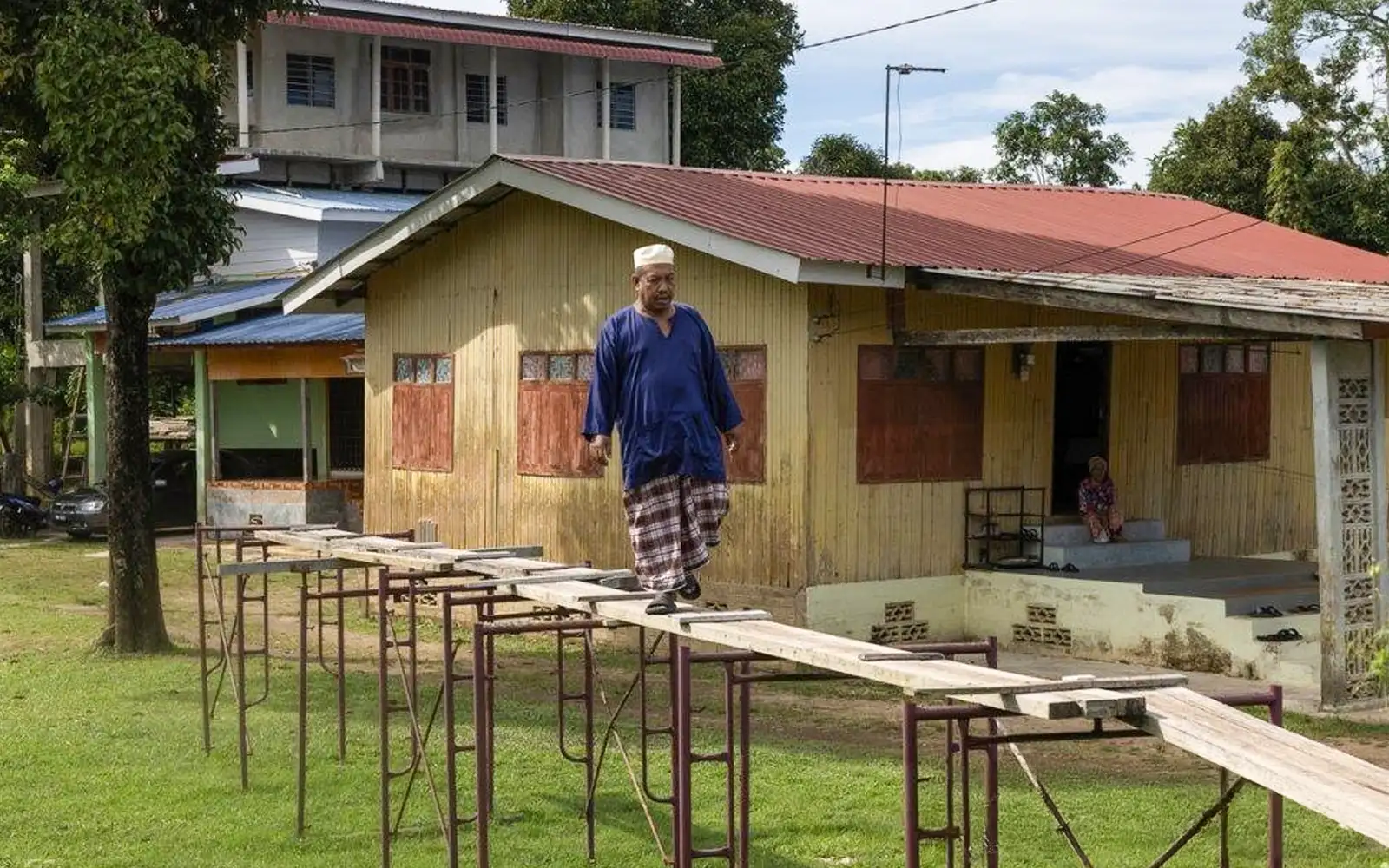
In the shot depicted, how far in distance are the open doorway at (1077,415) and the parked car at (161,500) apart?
48.1 feet

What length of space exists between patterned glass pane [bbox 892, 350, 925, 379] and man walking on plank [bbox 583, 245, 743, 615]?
26.5ft

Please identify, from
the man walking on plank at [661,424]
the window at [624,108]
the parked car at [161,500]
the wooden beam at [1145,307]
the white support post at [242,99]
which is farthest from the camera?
the window at [624,108]

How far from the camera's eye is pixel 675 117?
38.1 metres

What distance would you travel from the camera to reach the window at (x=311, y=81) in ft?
114

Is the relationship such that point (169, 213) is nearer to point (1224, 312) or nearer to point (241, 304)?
point (1224, 312)

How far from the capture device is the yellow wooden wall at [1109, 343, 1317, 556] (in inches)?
736

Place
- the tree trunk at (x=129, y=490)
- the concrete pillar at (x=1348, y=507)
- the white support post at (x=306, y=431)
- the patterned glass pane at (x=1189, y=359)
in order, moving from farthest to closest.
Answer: the white support post at (x=306, y=431), the patterned glass pane at (x=1189, y=359), the tree trunk at (x=129, y=490), the concrete pillar at (x=1348, y=507)

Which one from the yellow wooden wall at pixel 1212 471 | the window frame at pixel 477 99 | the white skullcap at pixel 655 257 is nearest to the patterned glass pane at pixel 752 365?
the yellow wooden wall at pixel 1212 471

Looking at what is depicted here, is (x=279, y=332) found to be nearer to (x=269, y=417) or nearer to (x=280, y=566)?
(x=269, y=417)

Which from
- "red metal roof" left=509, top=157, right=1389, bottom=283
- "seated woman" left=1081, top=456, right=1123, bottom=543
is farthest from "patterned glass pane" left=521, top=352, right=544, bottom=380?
"seated woman" left=1081, top=456, right=1123, bottom=543

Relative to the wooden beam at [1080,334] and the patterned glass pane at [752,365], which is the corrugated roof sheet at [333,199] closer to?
the patterned glass pane at [752,365]

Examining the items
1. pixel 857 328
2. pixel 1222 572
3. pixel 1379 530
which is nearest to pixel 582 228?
pixel 857 328

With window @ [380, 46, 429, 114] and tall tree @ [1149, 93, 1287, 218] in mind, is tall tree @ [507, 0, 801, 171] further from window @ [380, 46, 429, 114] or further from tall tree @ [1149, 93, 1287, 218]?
tall tree @ [1149, 93, 1287, 218]

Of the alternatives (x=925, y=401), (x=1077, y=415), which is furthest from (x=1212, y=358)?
(x=925, y=401)
